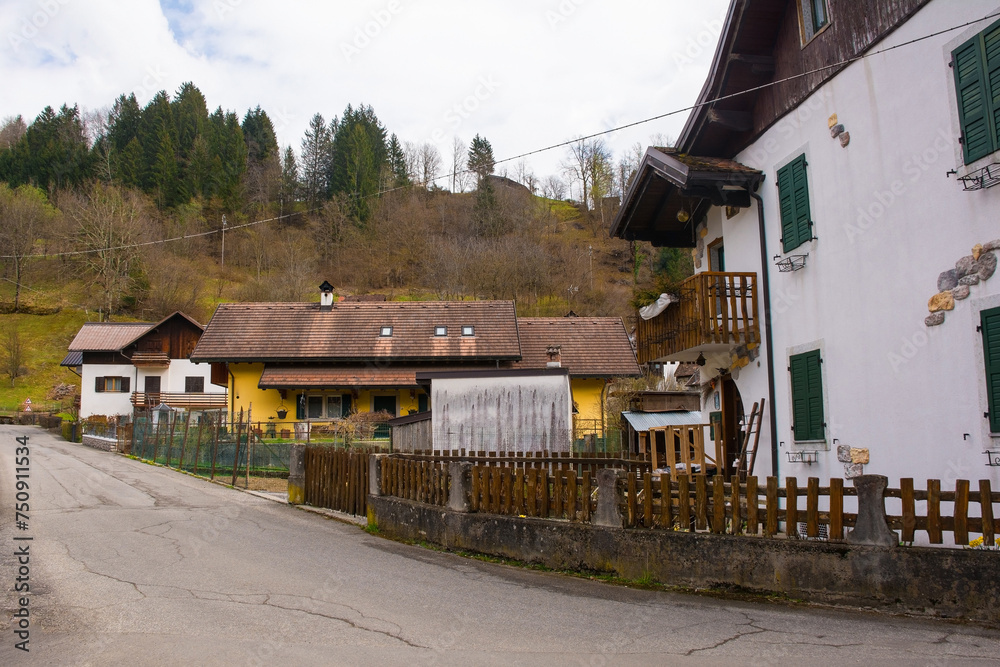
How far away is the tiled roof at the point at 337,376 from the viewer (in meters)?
34.6

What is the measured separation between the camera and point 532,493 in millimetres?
9789

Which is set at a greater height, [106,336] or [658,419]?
[106,336]

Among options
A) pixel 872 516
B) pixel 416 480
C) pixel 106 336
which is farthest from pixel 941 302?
A: pixel 106 336

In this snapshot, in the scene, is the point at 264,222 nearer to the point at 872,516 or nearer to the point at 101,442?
the point at 101,442

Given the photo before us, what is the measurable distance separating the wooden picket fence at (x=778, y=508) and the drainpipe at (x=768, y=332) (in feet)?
12.6

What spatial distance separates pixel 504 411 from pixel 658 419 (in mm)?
6852

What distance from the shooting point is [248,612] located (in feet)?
22.9

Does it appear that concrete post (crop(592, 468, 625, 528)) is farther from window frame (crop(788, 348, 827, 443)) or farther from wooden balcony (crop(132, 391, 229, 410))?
wooden balcony (crop(132, 391, 229, 410))

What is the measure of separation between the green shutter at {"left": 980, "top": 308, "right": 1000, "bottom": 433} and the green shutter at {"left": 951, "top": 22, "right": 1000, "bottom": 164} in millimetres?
1710

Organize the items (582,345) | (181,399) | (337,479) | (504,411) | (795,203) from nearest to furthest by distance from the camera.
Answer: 1. (795,203)
2. (337,479)
3. (504,411)
4. (582,345)
5. (181,399)

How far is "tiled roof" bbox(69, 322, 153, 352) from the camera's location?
174 ft

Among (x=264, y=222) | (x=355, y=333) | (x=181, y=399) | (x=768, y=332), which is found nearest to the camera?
(x=768, y=332)

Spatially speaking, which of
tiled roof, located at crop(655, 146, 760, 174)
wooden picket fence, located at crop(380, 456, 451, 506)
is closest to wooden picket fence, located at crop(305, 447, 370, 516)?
wooden picket fence, located at crop(380, 456, 451, 506)

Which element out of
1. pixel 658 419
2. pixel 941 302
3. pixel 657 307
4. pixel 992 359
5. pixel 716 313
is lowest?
pixel 658 419
